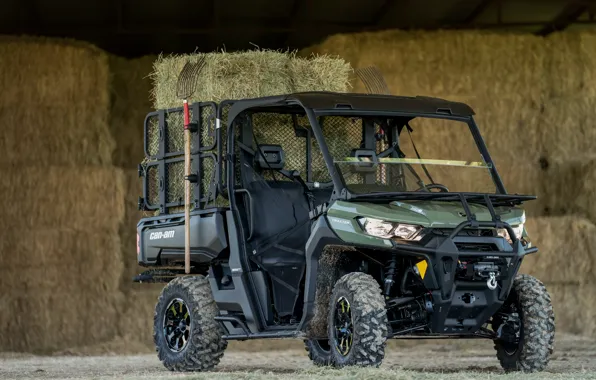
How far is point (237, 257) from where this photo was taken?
11938 millimetres

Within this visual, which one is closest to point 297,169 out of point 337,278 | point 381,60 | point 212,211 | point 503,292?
point 212,211

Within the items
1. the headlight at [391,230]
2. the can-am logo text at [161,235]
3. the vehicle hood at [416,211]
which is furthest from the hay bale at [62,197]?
the headlight at [391,230]

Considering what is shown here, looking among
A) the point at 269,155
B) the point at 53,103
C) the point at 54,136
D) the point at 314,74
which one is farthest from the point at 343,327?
the point at 53,103

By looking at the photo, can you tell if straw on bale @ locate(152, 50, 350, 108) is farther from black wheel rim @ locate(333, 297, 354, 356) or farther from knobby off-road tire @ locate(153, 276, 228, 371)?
black wheel rim @ locate(333, 297, 354, 356)

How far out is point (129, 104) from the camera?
61.0 ft

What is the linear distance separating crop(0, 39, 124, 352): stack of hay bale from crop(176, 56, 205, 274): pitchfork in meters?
4.43

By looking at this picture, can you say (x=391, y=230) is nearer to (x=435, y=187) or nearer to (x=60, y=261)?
(x=435, y=187)

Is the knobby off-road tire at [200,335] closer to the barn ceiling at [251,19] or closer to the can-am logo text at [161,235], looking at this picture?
the can-am logo text at [161,235]

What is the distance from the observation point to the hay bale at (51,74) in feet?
58.5

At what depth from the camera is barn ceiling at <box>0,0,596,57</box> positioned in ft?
58.9

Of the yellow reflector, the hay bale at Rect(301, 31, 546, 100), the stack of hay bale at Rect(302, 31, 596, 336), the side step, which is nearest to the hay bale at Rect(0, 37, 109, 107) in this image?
the stack of hay bale at Rect(302, 31, 596, 336)

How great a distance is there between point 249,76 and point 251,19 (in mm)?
4406

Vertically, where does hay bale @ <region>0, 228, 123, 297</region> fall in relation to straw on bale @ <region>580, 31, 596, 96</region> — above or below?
below

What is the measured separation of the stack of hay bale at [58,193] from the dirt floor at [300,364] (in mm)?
726
